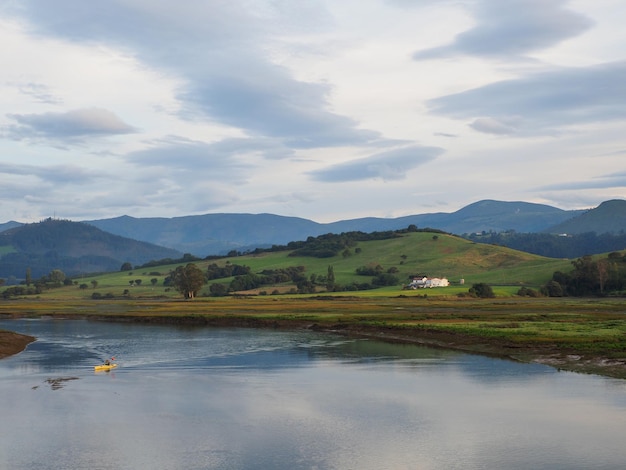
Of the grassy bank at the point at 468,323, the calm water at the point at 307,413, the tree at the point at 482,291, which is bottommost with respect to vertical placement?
the calm water at the point at 307,413

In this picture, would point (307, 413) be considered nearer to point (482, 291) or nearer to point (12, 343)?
point (12, 343)

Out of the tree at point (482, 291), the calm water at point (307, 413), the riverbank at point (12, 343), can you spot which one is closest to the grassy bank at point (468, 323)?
the calm water at point (307, 413)

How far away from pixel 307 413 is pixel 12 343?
A: 57.2 m

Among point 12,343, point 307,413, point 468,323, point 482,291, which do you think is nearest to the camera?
point 307,413

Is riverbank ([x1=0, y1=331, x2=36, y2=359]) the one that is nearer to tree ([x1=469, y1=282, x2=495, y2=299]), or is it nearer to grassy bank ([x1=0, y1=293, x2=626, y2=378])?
grassy bank ([x1=0, y1=293, x2=626, y2=378])

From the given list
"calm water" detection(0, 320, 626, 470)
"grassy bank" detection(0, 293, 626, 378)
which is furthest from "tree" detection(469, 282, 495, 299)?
"calm water" detection(0, 320, 626, 470)

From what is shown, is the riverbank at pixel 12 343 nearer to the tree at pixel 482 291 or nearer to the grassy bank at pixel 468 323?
the grassy bank at pixel 468 323

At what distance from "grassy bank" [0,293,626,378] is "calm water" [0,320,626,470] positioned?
21.1 feet

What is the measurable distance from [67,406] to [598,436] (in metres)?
35.5

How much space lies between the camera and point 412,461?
36.2m

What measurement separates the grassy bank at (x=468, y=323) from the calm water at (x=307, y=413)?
6442 millimetres

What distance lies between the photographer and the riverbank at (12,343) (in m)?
83.5

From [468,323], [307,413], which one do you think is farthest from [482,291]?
[307,413]

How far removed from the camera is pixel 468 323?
104062mm
